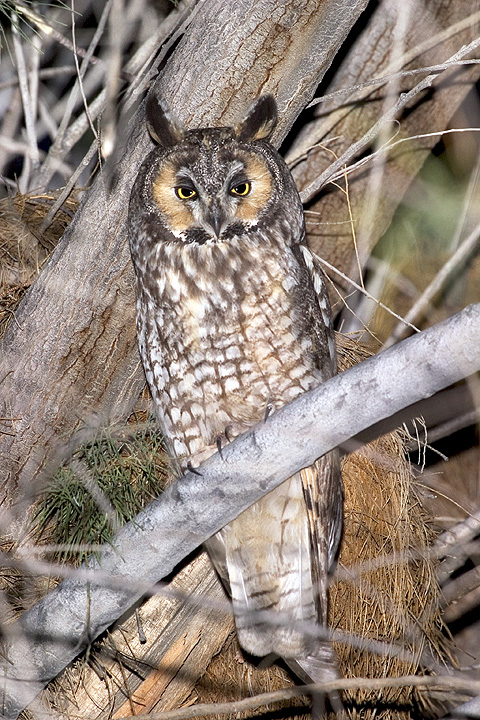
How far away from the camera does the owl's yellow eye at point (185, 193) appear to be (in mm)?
1965

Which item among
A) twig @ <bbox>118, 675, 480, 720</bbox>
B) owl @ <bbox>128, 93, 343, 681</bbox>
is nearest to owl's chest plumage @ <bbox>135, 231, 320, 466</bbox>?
owl @ <bbox>128, 93, 343, 681</bbox>

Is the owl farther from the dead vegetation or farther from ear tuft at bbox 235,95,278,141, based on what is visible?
the dead vegetation

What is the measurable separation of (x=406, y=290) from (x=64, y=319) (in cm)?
161

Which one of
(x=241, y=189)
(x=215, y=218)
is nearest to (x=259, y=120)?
(x=241, y=189)

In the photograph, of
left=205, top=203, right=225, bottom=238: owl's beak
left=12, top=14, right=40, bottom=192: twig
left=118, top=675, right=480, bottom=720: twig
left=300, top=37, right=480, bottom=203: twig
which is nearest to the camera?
left=118, top=675, right=480, bottom=720: twig

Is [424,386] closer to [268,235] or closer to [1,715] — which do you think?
[268,235]

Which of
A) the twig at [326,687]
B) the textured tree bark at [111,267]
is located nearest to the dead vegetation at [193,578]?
the textured tree bark at [111,267]

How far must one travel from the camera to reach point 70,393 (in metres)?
2.24

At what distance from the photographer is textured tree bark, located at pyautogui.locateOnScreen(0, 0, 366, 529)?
197cm

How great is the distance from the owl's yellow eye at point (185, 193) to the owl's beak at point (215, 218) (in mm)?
75

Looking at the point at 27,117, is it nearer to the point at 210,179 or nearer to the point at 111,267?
the point at 111,267

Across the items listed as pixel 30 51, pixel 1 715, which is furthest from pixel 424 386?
pixel 30 51

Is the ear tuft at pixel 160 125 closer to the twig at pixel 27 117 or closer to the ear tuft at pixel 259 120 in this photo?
the ear tuft at pixel 259 120

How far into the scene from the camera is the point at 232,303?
1962 millimetres
